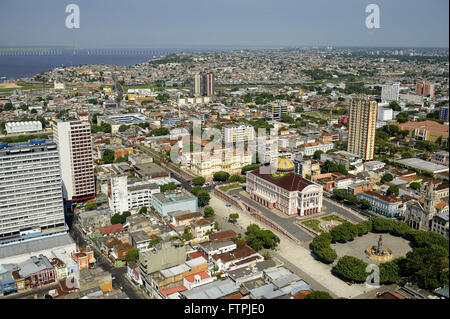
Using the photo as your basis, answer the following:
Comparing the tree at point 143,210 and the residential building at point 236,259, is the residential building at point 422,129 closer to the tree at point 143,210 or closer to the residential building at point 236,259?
the residential building at point 236,259

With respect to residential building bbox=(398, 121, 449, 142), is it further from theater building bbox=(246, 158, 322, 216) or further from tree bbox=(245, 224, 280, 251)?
tree bbox=(245, 224, 280, 251)

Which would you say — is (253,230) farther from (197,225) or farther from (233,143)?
(233,143)

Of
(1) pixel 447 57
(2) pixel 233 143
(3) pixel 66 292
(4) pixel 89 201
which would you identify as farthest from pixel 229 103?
(1) pixel 447 57

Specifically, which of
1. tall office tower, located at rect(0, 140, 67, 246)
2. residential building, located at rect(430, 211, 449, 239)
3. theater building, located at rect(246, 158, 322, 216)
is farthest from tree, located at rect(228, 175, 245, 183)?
residential building, located at rect(430, 211, 449, 239)

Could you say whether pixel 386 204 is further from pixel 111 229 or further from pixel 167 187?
pixel 111 229
